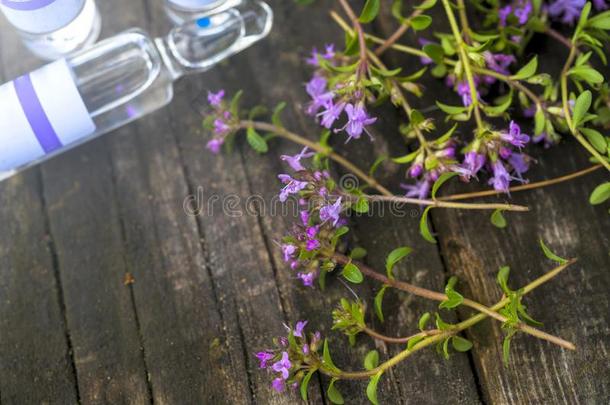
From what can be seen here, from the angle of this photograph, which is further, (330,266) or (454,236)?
(454,236)

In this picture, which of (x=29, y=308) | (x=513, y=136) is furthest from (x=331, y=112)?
(x=29, y=308)

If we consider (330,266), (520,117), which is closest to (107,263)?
(330,266)

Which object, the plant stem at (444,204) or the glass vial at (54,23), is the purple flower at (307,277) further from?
the glass vial at (54,23)

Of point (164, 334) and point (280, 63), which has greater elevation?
point (280, 63)

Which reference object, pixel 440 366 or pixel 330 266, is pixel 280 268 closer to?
pixel 330 266

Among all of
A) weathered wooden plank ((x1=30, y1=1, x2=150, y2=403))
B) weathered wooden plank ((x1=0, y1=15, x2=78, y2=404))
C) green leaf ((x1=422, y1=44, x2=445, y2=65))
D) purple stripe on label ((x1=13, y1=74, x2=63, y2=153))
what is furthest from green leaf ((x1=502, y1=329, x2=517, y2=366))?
purple stripe on label ((x1=13, y1=74, x2=63, y2=153))

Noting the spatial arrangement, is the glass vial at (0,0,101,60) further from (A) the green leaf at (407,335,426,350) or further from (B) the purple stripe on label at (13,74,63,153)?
(A) the green leaf at (407,335,426,350)
